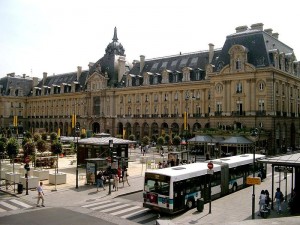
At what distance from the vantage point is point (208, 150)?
58062 millimetres

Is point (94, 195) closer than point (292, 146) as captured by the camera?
Yes

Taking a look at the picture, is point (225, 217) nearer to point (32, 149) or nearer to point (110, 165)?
point (110, 165)

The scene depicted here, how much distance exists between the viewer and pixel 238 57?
62.4m

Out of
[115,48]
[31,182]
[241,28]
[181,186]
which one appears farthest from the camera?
[115,48]

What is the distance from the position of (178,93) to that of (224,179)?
51.7 m

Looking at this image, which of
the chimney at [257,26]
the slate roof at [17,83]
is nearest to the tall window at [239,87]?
the chimney at [257,26]

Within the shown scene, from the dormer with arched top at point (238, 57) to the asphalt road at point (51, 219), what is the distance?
4624 centimetres

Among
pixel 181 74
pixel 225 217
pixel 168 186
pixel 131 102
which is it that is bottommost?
pixel 225 217

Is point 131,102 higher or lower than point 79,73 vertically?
lower

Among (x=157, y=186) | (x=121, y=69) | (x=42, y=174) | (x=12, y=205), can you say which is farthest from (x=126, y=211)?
(x=121, y=69)

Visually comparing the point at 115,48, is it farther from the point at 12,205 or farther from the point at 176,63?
the point at 12,205

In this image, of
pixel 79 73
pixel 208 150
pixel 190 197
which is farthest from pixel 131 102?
pixel 190 197

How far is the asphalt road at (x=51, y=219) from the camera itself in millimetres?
20656

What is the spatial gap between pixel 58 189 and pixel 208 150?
32439 mm
